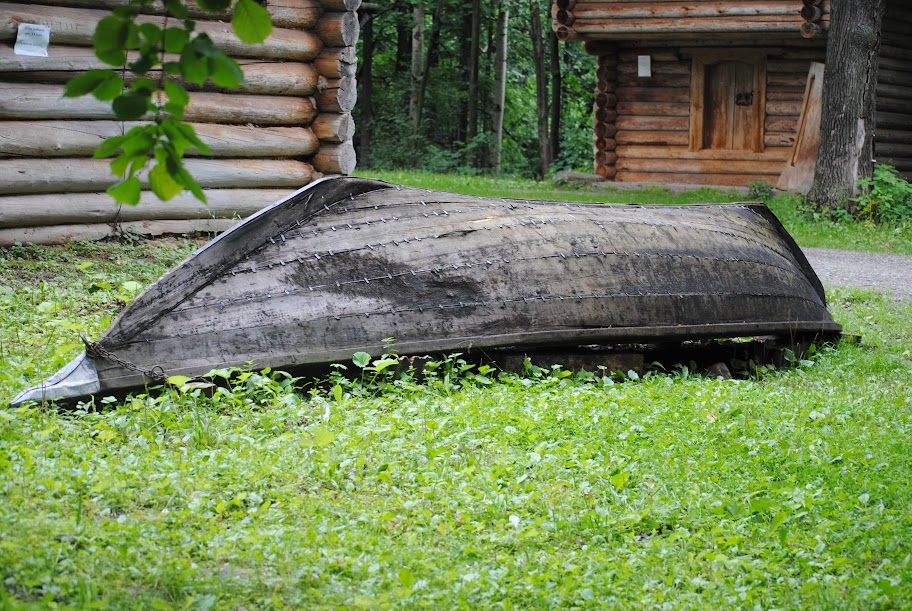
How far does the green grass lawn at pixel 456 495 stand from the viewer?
3.02 metres

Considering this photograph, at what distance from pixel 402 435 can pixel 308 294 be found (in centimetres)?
110

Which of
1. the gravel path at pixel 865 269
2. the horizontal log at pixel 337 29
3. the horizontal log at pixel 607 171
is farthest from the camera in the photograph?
the horizontal log at pixel 607 171

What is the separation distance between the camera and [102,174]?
879 centimetres

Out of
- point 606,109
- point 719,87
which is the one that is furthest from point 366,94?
point 719,87

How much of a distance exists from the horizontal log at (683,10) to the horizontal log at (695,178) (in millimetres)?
2990

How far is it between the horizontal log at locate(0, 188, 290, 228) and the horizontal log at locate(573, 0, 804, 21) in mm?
9619

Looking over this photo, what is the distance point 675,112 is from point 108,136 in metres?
12.9

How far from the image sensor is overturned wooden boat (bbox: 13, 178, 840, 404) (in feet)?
15.8

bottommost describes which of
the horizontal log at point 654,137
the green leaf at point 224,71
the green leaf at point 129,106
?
the green leaf at point 129,106

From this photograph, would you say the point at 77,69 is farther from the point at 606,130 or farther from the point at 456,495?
the point at 606,130

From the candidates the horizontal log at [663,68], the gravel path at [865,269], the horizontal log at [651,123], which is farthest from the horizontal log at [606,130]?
the gravel path at [865,269]

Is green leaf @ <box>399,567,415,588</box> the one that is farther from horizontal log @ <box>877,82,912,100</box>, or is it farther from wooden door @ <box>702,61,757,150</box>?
wooden door @ <box>702,61,757,150</box>

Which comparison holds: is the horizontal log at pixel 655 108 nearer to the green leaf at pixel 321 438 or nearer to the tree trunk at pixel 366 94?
the tree trunk at pixel 366 94

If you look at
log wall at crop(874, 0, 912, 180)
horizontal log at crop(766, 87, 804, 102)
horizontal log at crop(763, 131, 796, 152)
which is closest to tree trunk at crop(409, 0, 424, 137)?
horizontal log at crop(766, 87, 804, 102)
